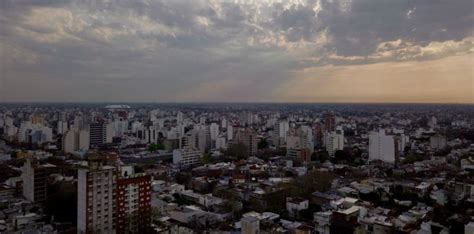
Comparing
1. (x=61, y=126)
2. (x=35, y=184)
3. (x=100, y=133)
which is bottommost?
(x=35, y=184)

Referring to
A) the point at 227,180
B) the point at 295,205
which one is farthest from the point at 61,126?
the point at 295,205

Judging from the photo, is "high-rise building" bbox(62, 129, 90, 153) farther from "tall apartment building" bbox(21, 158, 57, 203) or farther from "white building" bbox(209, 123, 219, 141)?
"tall apartment building" bbox(21, 158, 57, 203)

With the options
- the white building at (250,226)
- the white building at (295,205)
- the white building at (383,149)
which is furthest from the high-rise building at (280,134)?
the white building at (250,226)

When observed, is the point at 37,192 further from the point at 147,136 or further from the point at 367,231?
the point at 147,136

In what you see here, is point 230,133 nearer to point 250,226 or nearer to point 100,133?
point 100,133

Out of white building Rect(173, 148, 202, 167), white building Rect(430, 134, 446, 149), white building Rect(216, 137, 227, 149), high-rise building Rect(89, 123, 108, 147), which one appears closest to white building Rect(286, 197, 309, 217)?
white building Rect(173, 148, 202, 167)

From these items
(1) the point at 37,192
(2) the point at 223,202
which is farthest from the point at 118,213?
(1) the point at 37,192

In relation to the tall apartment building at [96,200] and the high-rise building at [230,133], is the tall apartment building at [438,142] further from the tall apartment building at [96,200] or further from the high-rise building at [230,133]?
the tall apartment building at [96,200]
